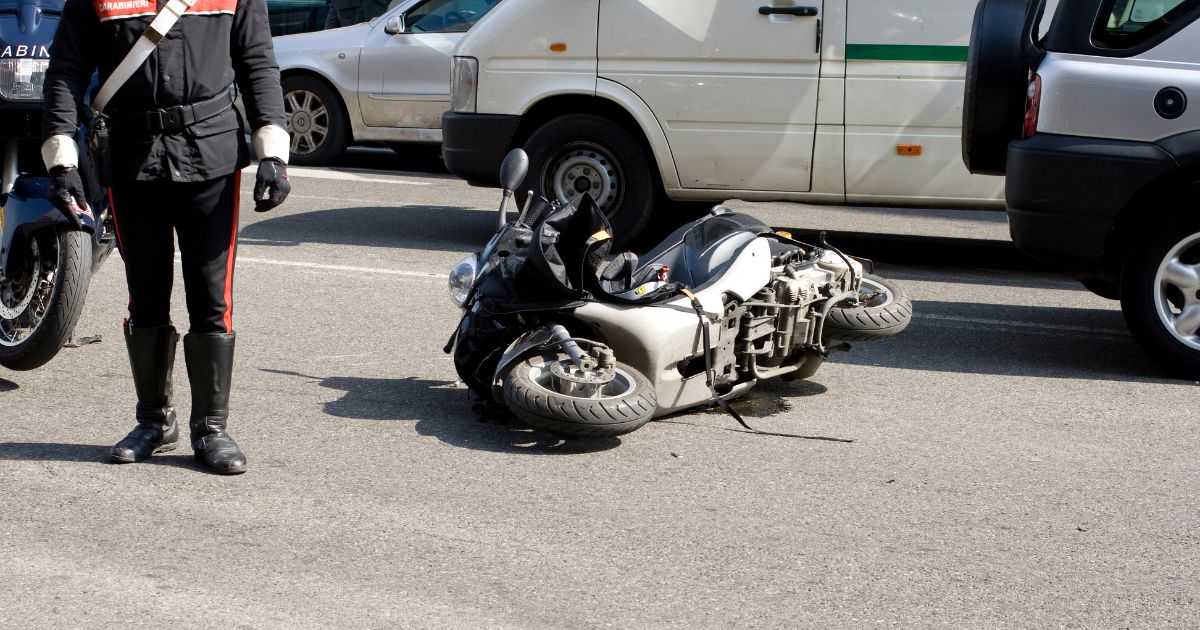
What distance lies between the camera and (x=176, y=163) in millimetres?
4355

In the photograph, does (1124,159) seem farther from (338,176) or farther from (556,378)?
(338,176)

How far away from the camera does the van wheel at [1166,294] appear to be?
616cm

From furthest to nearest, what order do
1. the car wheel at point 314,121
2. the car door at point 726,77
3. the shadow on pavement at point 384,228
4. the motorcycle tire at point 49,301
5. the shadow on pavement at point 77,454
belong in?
the car wheel at point 314,121 < the shadow on pavement at point 384,228 < the car door at point 726,77 < the motorcycle tire at point 49,301 < the shadow on pavement at point 77,454

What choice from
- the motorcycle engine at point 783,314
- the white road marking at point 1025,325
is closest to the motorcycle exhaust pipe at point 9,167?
the motorcycle engine at point 783,314

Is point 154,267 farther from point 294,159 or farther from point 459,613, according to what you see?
point 294,159

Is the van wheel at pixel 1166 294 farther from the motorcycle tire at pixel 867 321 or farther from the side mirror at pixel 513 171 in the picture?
the side mirror at pixel 513 171

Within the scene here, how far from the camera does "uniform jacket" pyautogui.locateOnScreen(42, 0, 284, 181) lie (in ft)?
14.2

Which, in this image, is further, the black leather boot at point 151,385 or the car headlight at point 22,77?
the car headlight at point 22,77

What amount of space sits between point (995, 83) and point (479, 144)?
11.7 ft

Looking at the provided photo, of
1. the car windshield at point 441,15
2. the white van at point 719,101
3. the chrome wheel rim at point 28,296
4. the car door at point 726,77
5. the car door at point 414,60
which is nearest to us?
the chrome wheel rim at point 28,296

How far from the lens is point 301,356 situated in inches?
243

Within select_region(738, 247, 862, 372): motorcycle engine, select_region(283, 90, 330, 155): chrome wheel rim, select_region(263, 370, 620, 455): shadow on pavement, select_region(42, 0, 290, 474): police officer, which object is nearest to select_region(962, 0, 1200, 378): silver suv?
select_region(738, 247, 862, 372): motorcycle engine

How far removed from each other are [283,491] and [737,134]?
195 inches

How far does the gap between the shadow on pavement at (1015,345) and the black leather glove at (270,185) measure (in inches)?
114
